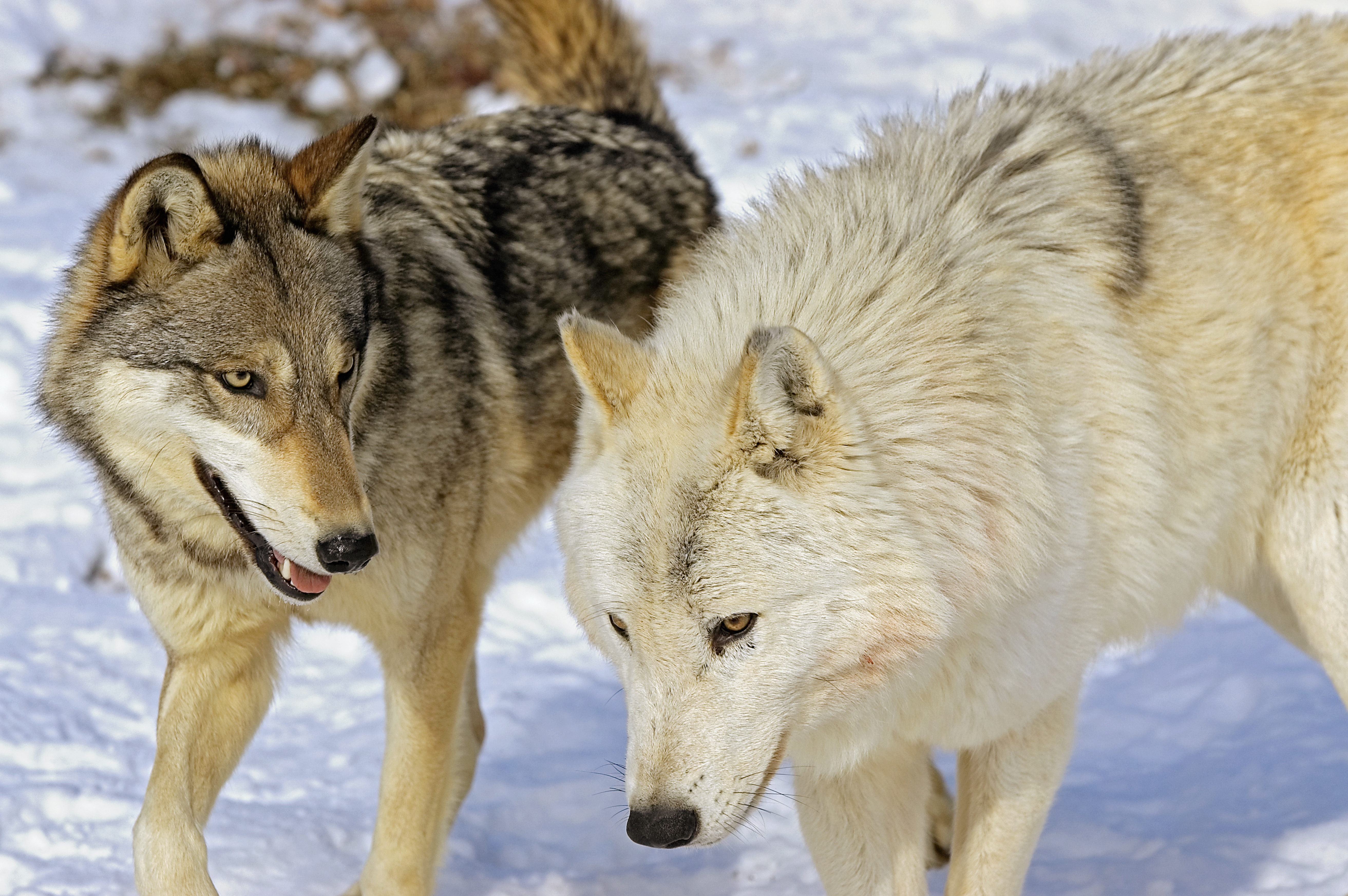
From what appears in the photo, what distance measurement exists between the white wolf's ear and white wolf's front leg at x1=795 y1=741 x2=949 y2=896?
3.49ft

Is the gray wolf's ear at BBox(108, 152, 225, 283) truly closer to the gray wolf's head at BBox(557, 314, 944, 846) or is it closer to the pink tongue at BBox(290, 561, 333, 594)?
the pink tongue at BBox(290, 561, 333, 594)

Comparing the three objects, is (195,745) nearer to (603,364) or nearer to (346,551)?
(346,551)

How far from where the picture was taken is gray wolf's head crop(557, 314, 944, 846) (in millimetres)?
2824

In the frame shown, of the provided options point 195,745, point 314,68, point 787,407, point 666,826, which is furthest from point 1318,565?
point 314,68

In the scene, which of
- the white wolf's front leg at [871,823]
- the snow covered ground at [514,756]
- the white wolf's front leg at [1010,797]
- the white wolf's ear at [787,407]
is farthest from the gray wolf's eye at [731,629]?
the snow covered ground at [514,756]

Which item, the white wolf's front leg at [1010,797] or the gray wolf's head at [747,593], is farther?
the white wolf's front leg at [1010,797]

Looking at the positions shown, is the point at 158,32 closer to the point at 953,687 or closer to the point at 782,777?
the point at 782,777

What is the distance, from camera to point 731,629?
2.86 m

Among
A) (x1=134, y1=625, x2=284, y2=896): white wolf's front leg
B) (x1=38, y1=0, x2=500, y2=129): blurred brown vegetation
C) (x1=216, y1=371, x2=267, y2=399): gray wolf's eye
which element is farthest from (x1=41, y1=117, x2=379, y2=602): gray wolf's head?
(x1=38, y1=0, x2=500, y2=129): blurred brown vegetation

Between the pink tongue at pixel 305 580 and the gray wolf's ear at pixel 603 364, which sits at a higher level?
the gray wolf's ear at pixel 603 364

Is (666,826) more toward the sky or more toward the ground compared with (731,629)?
more toward the ground

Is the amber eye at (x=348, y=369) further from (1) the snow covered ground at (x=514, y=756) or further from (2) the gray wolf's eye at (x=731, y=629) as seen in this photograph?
(1) the snow covered ground at (x=514, y=756)

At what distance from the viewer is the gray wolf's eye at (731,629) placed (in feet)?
9.32

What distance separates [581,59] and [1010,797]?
3.37m
